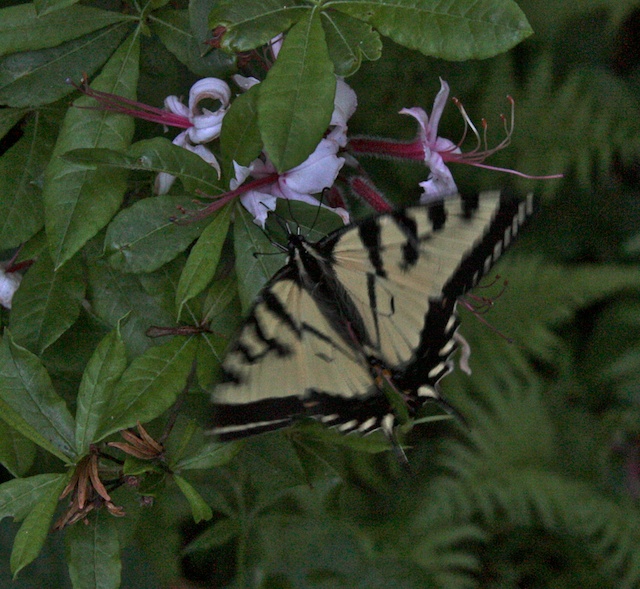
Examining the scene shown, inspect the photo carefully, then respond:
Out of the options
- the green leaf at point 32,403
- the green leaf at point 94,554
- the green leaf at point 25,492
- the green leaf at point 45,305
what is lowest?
the green leaf at point 94,554

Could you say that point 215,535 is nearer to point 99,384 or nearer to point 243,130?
point 99,384

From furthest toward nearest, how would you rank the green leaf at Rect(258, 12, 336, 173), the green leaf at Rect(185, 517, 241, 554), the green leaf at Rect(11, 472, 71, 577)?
1. the green leaf at Rect(185, 517, 241, 554)
2. the green leaf at Rect(11, 472, 71, 577)
3. the green leaf at Rect(258, 12, 336, 173)

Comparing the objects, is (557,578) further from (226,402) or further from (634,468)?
(226,402)

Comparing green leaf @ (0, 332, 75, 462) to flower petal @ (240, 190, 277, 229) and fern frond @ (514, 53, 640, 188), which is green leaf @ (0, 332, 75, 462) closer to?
flower petal @ (240, 190, 277, 229)

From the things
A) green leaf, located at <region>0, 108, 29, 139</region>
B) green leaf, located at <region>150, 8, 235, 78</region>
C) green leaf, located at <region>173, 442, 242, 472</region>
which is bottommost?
green leaf, located at <region>173, 442, 242, 472</region>

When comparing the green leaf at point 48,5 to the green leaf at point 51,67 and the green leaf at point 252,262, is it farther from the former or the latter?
the green leaf at point 252,262

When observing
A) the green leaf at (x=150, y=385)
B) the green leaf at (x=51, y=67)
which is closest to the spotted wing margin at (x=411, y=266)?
the green leaf at (x=150, y=385)

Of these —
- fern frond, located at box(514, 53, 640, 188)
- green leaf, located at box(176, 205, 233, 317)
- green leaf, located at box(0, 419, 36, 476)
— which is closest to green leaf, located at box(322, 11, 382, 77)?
green leaf, located at box(176, 205, 233, 317)
